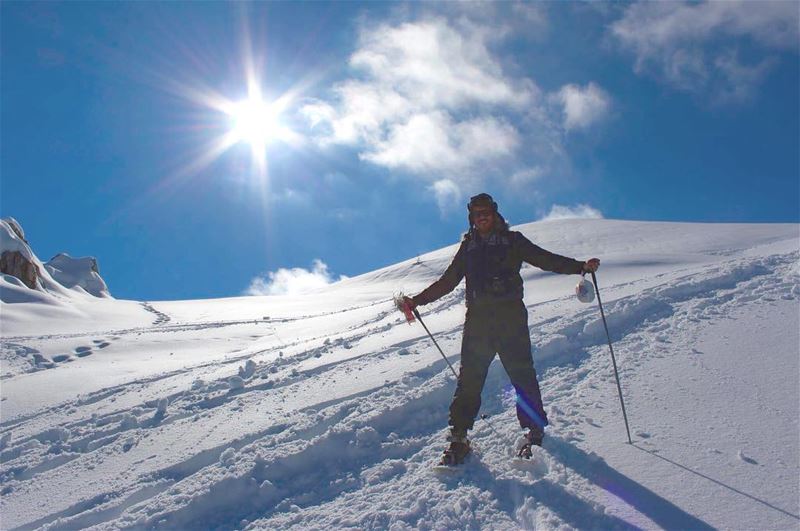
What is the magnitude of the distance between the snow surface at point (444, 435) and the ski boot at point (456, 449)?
0.10m

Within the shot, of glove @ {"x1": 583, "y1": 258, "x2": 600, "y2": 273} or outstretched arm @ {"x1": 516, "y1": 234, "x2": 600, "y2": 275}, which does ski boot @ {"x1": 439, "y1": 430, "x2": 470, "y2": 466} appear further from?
glove @ {"x1": 583, "y1": 258, "x2": 600, "y2": 273}

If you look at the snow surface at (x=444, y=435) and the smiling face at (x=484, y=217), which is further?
the smiling face at (x=484, y=217)

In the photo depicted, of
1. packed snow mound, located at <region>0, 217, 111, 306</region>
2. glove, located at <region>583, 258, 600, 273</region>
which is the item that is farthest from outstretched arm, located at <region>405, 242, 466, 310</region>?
packed snow mound, located at <region>0, 217, 111, 306</region>

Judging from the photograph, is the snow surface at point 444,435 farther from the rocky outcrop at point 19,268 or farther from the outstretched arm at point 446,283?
the rocky outcrop at point 19,268

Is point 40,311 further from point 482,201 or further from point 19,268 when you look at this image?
point 482,201

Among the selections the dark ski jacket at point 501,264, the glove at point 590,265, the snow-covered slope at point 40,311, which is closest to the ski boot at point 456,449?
the dark ski jacket at point 501,264

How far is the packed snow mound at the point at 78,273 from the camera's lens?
6900cm

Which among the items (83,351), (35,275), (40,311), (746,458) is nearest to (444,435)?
(746,458)

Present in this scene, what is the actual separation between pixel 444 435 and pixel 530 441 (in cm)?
90

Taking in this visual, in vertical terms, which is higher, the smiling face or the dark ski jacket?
the smiling face

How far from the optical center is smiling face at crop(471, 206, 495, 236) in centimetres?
407

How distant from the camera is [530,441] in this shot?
362 centimetres

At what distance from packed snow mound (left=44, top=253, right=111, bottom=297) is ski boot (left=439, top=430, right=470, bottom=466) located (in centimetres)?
7512

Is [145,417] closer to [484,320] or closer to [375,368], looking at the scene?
[375,368]
